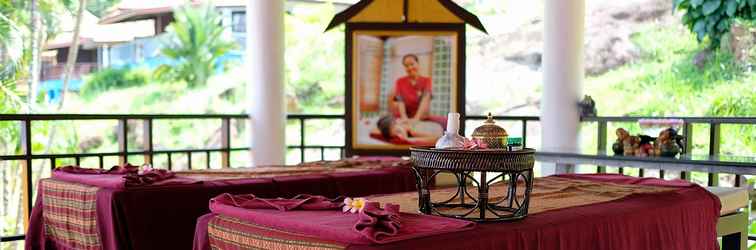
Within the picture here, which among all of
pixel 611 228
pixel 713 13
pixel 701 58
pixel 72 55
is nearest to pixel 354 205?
pixel 611 228

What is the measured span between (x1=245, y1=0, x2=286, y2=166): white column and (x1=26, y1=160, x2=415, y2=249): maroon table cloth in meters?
2.50

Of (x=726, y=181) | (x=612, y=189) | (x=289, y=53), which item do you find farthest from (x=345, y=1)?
(x=612, y=189)

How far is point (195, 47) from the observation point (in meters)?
14.3

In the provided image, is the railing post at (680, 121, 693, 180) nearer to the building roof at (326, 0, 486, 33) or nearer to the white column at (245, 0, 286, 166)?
the building roof at (326, 0, 486, 33)

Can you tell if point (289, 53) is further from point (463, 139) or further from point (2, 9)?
point (463, 139)

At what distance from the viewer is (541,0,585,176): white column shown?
5359mm

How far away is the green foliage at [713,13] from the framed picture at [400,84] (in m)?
4.16

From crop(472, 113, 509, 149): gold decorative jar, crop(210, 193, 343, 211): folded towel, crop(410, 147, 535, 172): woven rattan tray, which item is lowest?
crop(210, 193, 343, 211): folded towel

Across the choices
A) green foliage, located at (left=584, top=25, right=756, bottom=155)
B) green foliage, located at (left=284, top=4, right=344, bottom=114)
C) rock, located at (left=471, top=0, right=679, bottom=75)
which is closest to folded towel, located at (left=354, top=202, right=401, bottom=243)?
green foliage, located at (left=584, top=25, right=756, bottom=155)

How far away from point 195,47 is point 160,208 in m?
12.0

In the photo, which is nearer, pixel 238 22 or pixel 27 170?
pixel 27 170

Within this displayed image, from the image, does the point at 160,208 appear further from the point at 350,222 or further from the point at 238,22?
the point at 238,22

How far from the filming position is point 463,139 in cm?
204

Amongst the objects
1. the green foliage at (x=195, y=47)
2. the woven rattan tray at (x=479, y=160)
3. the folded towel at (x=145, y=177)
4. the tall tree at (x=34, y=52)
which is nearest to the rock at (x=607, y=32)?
the green foliage at (x=195, y=47)
